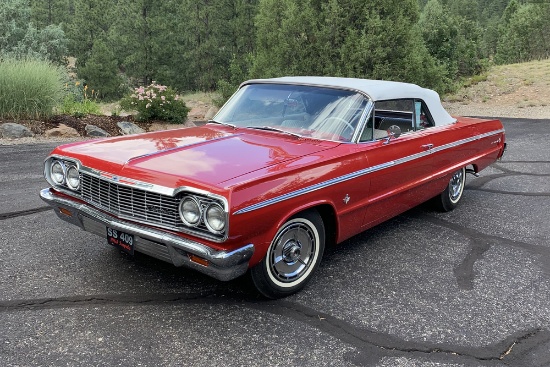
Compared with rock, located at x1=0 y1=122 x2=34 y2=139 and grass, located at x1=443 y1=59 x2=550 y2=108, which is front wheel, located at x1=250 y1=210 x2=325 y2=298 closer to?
rock, located at x1=0 y1=122 x2=34 y2=139

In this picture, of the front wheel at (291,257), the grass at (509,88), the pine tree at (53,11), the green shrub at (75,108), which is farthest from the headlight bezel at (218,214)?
the pine tree at (53,11)

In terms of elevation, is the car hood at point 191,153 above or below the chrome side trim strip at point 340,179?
above

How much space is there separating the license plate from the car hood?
1.33ft

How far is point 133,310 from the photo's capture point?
3.24 m

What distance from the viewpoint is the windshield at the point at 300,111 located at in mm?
4074

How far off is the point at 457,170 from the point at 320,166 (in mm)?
2518

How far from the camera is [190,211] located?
9.91 feet

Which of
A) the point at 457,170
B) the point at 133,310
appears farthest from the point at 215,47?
the point at 133,310

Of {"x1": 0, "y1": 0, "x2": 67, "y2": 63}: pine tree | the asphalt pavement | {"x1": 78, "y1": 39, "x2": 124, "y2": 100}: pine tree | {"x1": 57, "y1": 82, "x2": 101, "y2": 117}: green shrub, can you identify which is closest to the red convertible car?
the asphalt pavement

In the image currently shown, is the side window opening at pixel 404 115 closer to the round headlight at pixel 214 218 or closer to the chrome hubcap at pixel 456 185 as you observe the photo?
the chrome hubcap at pixel 456 185

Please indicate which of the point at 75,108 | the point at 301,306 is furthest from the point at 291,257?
the point at 75,108

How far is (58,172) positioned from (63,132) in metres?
7.10

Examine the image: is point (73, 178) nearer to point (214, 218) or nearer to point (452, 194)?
point (214, 218)

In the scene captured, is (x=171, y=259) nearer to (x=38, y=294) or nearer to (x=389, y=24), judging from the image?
(x=38, y=294)
